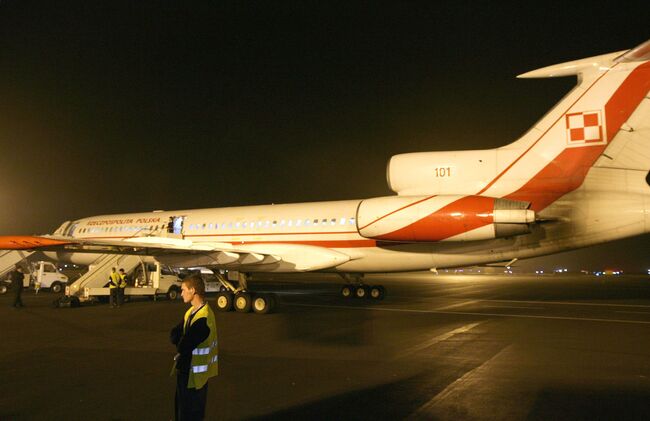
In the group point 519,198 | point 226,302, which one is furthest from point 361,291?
point 519,198

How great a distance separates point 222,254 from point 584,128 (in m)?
11.4

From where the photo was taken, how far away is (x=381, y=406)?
5945mm

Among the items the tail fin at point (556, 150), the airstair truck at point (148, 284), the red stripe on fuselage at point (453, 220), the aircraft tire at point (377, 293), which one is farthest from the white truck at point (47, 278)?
the red stripe on fuselage at point (453, 220)

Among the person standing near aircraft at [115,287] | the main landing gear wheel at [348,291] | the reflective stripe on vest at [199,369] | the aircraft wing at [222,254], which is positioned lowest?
the main landing gear wheel at [348,291]

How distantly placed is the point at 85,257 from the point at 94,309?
324 inches

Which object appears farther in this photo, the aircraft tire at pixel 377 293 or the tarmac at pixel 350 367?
the aircraft tire at pixel 377 293

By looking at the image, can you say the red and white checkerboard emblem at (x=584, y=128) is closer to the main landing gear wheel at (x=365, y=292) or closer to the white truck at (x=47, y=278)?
the main landing gear wheel at (x=365, y=292)

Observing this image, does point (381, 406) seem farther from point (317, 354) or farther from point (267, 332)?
point (267, 332)

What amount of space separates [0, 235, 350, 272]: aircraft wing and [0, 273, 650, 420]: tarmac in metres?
2.40

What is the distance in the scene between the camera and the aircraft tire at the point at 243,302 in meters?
16.0

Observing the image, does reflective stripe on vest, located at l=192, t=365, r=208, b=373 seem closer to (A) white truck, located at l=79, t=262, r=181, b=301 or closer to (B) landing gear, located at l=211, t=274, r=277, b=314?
(B) landing gear, located at l=211, t=274, r=277, b=314

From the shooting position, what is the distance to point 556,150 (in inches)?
556

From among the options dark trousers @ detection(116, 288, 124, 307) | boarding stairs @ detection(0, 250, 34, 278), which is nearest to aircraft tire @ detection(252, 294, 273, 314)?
dark trousers @ detection(116, 288, 124, 307)

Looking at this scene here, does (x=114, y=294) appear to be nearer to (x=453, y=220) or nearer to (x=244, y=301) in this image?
(x=244, y=301)
